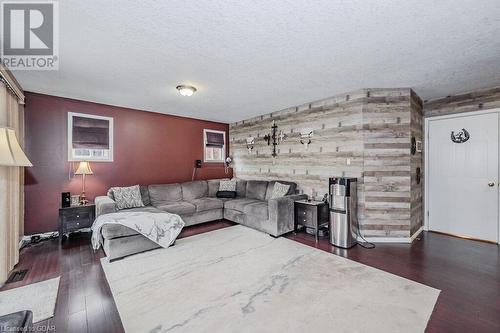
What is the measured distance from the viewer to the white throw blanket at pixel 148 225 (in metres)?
3.17

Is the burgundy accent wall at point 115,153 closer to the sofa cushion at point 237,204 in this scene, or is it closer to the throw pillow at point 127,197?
the throw pillow at point 127,197

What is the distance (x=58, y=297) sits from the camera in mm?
2186

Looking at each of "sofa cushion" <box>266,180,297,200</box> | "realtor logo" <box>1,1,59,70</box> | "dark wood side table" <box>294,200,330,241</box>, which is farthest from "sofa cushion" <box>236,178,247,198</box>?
"realtor logo" <box>1,1,59,70</box>

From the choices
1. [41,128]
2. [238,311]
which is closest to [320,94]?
[238,311]

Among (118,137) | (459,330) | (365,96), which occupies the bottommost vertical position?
(459,330)

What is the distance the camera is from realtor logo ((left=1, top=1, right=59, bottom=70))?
6.18 ft

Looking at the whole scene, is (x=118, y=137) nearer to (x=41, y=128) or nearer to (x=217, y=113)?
(x=41, y=128)

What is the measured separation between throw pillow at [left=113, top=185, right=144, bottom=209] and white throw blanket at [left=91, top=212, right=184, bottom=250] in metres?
0.83

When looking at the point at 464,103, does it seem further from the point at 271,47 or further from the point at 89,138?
the point at 89,138

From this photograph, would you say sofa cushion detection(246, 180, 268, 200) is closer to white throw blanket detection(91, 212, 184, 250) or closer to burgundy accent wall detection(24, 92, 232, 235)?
burgundy accent wall detection(24, 92, 232, 235)

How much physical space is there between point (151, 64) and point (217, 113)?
8.99 ft

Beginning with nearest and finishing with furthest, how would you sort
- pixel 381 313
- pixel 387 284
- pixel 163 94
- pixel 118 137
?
pixel 381 313 → pixel 387 284 → pixel 163 94 → pixel 118 137

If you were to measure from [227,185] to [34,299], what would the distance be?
405cm

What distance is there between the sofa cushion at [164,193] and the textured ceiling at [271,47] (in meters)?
2.06
